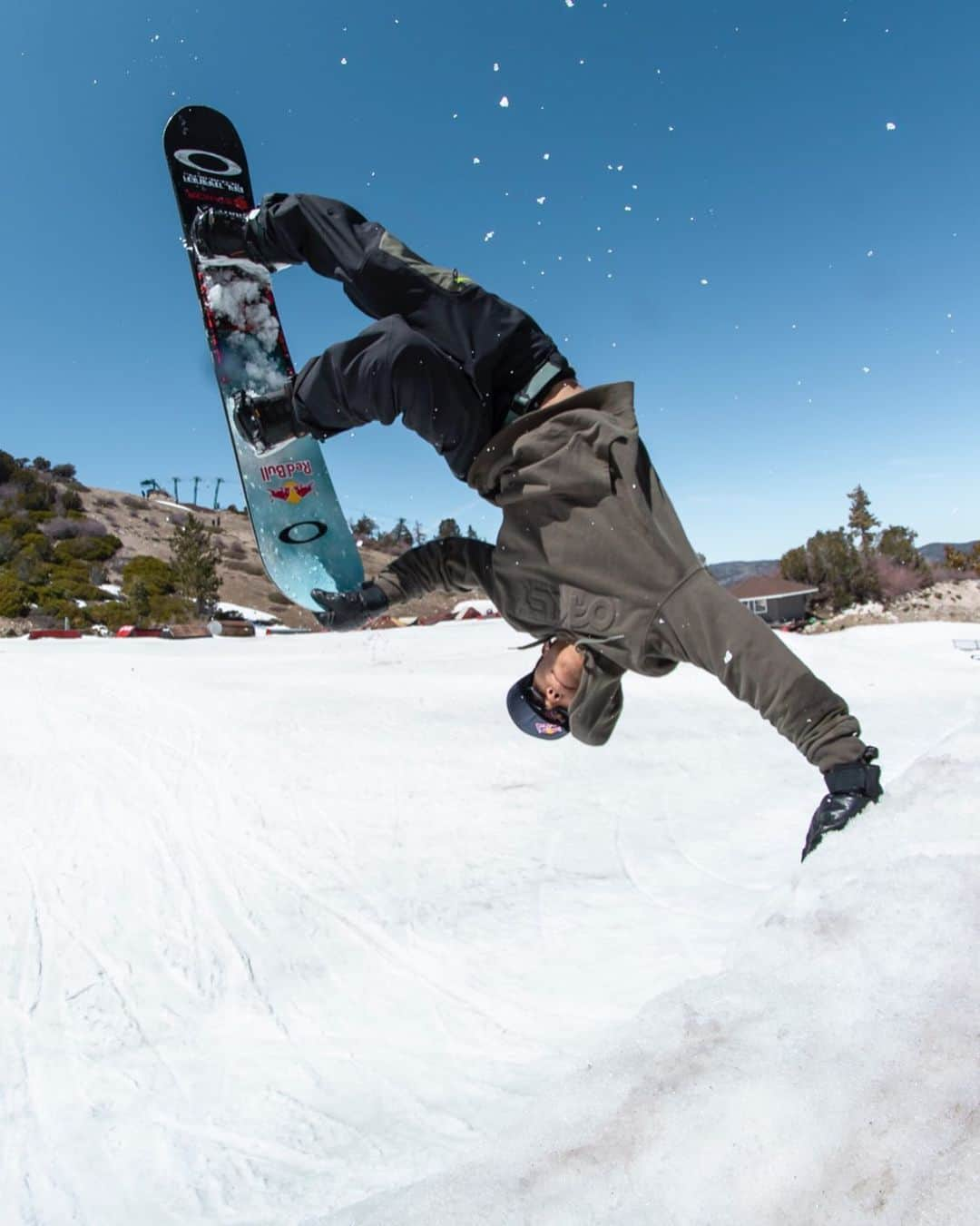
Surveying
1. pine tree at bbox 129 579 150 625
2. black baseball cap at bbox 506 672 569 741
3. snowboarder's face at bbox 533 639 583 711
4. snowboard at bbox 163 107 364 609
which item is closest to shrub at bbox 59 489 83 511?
pine tree at bbox 129 579 150 625

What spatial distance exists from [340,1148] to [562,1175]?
1.20 meters

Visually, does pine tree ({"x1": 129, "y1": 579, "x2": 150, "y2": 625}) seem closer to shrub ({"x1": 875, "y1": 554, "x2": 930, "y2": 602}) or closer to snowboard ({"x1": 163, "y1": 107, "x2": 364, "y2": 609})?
snowboard ({"x1": 163, "y1": 107, "x2": 364, "y2": 609})

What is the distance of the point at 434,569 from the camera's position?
3.48 meters

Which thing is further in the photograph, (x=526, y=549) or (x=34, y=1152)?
(x=526, y=549)

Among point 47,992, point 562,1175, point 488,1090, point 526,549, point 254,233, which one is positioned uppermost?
point 254,233

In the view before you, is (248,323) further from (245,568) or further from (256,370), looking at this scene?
(245,568)

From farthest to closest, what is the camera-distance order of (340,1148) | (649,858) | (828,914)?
(649,858) < (340,1148) < (828,914)

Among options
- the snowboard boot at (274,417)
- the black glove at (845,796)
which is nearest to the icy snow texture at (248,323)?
the snowboard boot at (274,417)

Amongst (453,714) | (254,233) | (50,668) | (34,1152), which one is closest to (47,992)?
(34,1152)

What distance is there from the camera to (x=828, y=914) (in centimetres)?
163

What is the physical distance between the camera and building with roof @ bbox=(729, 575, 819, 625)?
74.9 ft

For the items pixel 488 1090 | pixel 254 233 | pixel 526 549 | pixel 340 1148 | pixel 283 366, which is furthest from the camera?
Answer: pixel 283 366

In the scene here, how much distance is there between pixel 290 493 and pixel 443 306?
2.12 metres

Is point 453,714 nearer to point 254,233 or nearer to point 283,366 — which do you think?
point 283,366
